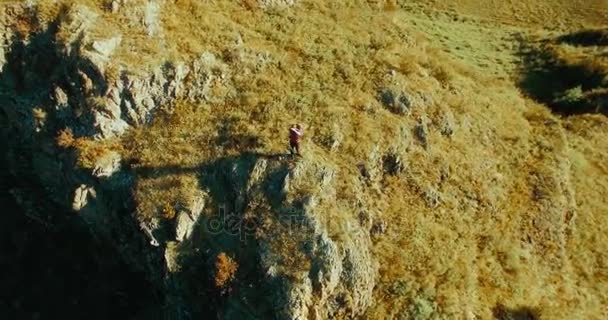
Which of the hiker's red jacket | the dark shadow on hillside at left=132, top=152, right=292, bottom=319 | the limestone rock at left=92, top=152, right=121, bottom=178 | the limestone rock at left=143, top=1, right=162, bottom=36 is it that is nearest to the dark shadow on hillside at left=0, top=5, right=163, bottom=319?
the limestone rock at left=92, top=152, right=121, bottom=178

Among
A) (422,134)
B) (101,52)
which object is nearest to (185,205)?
(101,52)

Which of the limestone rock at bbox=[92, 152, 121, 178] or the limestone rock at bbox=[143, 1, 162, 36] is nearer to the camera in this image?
the limestone rock at bbox=[92, 152, 121, 178]

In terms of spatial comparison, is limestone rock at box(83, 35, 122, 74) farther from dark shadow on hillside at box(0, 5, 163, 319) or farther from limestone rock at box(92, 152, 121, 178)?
limestone rock at box(92, 152, 121, 178)

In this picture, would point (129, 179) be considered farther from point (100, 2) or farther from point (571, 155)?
point (571, 155)

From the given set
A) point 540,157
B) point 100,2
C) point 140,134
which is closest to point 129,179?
point 140,134

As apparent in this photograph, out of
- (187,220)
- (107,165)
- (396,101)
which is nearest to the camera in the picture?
(187,220)

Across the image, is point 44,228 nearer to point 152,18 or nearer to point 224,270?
point 224,270
